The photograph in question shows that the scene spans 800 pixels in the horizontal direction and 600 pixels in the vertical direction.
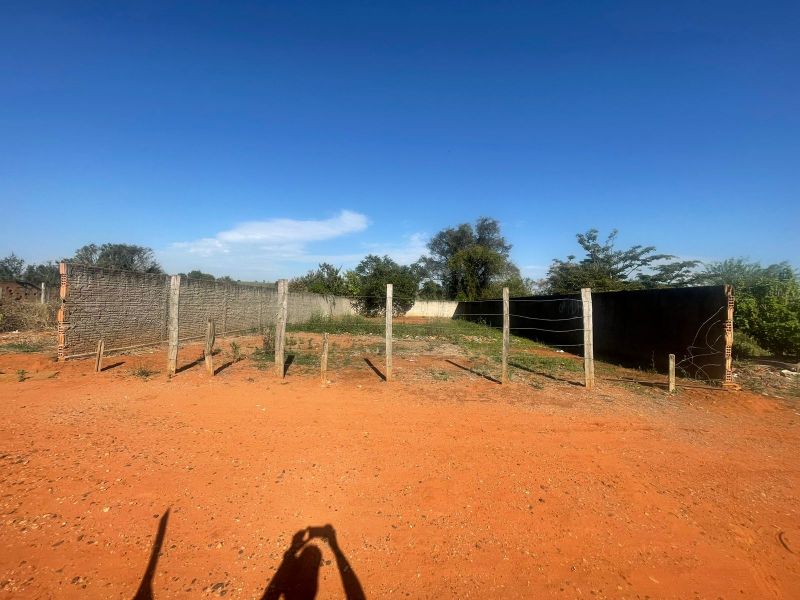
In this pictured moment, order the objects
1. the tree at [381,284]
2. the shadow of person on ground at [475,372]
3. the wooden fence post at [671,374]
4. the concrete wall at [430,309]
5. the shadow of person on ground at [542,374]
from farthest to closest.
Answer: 1. the concrete wall at [430,309]
2. the tree at [381,284]
3. the shadow of person on ground at [475,372]
4. the shadow of person on ground at [542,374]
5. the wooden fence post at [671,374]

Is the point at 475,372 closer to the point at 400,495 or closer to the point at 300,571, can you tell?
the point at 400,495

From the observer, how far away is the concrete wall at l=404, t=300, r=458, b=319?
99.2ft

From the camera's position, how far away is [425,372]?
27.4 ft

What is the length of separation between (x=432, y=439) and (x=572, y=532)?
1.87 m

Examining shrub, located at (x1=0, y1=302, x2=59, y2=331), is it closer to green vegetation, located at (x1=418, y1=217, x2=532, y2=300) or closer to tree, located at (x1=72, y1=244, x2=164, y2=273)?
tree, located at (x1=72, y1=244, x2=164, y2=273)

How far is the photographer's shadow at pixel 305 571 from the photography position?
2277mm

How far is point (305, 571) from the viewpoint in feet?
8.02

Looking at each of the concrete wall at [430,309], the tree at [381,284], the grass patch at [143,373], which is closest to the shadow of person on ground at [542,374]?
the grass patch at [143,373]

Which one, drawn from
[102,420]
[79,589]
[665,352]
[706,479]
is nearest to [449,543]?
[79,589]

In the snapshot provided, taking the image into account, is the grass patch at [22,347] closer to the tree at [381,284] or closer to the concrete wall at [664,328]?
the concrete wall at [664,328]

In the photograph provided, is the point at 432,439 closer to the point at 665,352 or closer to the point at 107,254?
the point at 665,352

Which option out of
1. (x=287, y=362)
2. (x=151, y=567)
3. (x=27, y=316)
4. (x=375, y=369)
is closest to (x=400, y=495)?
(x=151, y=567)

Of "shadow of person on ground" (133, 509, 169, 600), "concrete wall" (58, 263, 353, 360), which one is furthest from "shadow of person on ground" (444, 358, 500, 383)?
"concrete wall" (58, 263, 353, 360)

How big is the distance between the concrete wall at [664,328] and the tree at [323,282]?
1775 cm
